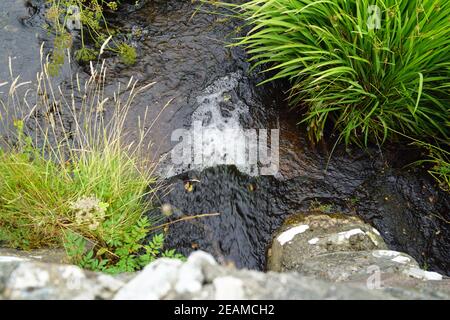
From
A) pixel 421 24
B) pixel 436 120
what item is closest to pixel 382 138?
pixel 436 120

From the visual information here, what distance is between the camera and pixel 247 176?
3.64 m

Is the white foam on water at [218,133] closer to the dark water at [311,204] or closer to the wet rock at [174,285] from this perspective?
the dark water at [311,204]

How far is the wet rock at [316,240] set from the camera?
9.95ft

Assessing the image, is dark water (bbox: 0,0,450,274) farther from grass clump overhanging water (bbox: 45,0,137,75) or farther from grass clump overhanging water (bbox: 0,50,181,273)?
grass clump overhanging water (bbox: 0,50,181,273)

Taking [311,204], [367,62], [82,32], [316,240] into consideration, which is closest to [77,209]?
[316,240]

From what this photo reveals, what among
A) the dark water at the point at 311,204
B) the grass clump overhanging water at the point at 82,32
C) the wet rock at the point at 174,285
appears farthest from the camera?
the grass clump overhanging water at the point at 82,32

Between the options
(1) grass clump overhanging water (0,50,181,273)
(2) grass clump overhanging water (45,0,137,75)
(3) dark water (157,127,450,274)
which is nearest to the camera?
(1) grass clump overhanging water (0,50,181,273)

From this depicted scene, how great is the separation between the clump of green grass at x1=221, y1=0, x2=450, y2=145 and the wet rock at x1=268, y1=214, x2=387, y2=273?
78 cm

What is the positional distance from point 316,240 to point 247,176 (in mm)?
828

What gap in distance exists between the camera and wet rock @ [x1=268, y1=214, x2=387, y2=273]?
9.95 ft

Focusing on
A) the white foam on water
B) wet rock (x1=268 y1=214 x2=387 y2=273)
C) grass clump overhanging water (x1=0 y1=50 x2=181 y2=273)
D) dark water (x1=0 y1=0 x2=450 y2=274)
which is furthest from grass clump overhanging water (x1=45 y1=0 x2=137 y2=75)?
wet rock (x1=268 y1=214 x2=387 y2=273)

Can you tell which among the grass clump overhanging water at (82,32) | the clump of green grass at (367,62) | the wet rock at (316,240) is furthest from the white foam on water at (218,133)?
the grass clump overhanging water at (82,32)

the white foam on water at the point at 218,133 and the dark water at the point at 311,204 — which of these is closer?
the dark water at the point at 311,204

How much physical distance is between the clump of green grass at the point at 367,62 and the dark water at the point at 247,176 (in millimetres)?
258
